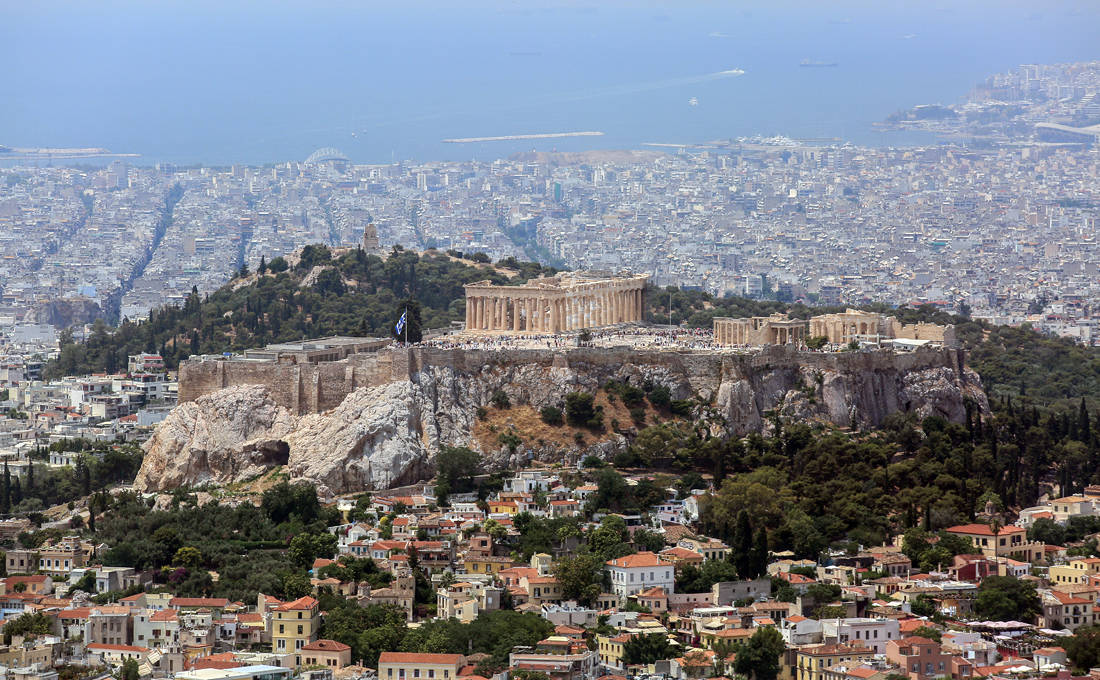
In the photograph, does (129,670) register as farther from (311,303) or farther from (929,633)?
(311,303)

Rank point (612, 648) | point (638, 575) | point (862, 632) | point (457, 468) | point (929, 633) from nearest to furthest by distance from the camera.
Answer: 1. point (612, 648)
2. point (929, 633)
3. point (862, 632)
4. point (638, 575)
5. point (457, 468)

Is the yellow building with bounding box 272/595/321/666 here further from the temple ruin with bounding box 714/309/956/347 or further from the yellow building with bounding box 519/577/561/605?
the temple ruin with bounding box 714/309/956/347

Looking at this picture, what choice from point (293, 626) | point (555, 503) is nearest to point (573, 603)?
point (293, 626)

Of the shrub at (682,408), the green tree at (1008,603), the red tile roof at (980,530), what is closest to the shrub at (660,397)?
the shrub at (682,408)

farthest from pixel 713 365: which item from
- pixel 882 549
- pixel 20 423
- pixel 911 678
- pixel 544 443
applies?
pixel 20 423

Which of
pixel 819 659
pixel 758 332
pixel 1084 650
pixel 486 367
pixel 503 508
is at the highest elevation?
pixel 758 332

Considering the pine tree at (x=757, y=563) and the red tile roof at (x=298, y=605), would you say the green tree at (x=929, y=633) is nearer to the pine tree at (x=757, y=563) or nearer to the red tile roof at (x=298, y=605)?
the pine tree at (x=757, y=563)

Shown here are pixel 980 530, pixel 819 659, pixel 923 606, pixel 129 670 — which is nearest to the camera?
pixel 819 659
